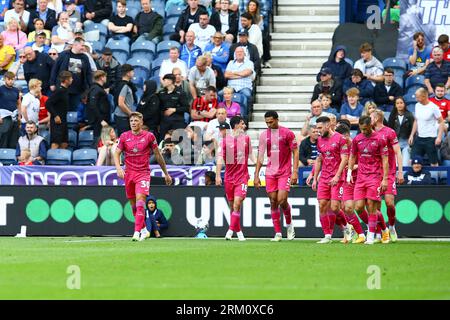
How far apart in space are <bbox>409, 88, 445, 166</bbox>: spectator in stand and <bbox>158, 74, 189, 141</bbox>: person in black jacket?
16.5ft

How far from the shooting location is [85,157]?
2583cm

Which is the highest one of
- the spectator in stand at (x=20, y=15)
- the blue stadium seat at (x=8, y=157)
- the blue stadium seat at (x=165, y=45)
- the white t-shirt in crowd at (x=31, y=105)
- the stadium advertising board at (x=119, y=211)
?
the spectator in stand at (x=20, y=15)

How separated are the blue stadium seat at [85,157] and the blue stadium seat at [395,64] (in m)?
7.19

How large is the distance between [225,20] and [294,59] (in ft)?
7.03

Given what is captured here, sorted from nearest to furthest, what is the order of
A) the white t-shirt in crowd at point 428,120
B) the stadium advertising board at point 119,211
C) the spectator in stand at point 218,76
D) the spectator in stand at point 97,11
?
the stadium advertising board at point 119,211 < the white t-shirt in crowd at point 428,120 < the spectator in stand at point 218,76 < the spectator in stand at point 97,11

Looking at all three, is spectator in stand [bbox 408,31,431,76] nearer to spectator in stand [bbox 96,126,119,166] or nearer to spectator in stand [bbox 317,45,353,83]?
spectator in stand [bbox 317,45,353,83]

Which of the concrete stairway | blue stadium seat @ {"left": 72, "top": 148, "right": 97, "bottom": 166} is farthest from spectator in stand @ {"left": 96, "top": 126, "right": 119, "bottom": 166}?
the concrete stairway

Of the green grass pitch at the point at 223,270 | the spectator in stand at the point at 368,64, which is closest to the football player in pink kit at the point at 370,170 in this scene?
the green grass pitch at the point at 223,270

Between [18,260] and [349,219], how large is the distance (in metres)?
6.80

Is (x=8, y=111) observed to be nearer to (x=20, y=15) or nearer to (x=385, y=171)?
(x=20, y=15)

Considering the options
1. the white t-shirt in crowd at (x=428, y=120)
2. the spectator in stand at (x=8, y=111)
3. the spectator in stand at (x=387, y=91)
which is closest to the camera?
the white t-shirt in crowd at (x=428, y=120)

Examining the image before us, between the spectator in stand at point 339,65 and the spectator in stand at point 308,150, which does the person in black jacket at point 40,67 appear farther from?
the spectator in stand at point 308,150

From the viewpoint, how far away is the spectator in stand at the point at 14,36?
95.7 ft

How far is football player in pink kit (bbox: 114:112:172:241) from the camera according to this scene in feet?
68.1
